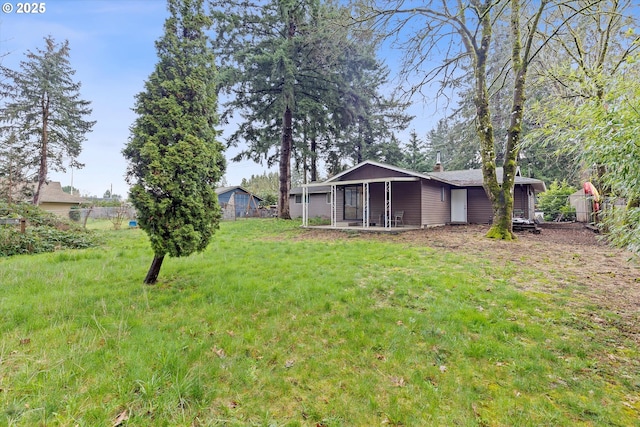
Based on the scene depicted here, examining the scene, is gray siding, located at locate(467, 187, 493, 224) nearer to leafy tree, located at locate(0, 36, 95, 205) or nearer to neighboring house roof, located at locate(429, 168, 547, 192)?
neighboring house roof, located at locate(429, 168, 547, 192)

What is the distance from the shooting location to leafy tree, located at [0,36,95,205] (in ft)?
59.8

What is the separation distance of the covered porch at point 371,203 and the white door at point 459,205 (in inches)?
143

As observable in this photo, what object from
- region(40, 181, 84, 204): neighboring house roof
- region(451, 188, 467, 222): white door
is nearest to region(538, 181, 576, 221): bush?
region(451, 188, 467, 222): white door

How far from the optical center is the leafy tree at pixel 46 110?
18.2 meters

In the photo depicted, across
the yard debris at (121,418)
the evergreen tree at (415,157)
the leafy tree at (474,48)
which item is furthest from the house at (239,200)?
the yard debris at (121,418)

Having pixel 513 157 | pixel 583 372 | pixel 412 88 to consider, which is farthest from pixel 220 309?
pixel 513 157

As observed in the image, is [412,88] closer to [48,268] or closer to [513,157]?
[513,157]

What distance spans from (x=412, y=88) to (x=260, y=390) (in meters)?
9.27

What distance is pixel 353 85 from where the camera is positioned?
1784 cm

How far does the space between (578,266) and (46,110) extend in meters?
28.1

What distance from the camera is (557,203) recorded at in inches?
751

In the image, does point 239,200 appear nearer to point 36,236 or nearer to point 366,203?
point 366,203

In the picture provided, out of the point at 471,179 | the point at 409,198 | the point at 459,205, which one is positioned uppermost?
the point at 471,179
